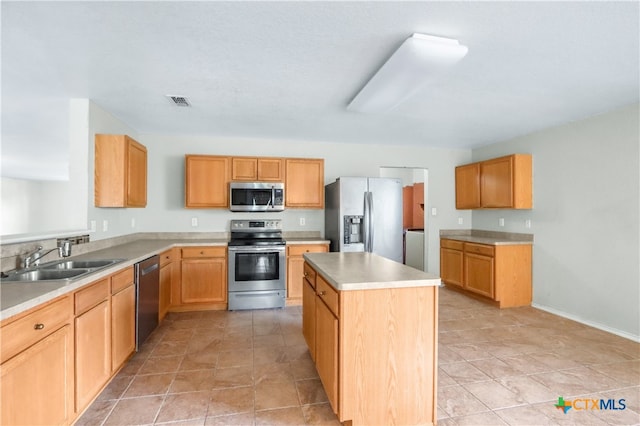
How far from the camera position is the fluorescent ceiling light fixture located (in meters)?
1.90

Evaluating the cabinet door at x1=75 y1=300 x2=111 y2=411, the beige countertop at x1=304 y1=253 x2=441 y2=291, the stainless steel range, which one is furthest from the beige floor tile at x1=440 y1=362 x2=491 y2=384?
the cabinet door at x1=75 y1=300 x2=111 y2=411

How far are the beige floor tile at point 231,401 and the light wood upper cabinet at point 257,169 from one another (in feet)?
8.90

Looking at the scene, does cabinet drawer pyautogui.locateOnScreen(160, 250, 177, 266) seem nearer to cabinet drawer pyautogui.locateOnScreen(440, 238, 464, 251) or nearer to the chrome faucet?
the chrome faucet

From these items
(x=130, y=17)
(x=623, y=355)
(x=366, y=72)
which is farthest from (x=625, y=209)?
(x=130, y=17)

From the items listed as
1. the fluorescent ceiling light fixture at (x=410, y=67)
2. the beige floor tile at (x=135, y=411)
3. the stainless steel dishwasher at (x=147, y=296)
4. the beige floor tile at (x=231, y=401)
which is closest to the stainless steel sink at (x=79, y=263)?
the stainless steel dishwasher at (x=147, y=296)

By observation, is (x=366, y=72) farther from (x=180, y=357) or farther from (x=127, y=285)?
(x=180, y=357)

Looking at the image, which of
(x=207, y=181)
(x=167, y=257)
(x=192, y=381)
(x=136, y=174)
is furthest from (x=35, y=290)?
(x=207, y=181)

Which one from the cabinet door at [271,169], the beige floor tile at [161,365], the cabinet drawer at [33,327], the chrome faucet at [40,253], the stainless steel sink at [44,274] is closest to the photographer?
the cabinet drawer at [33,327]

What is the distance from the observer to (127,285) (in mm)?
2494

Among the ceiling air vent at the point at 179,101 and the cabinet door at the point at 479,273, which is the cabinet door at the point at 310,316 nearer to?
the ceiling air vent at the point at 179,101

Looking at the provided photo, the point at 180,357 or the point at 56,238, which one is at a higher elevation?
the point at 56,238

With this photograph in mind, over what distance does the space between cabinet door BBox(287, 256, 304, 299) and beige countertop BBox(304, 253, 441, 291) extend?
1670 millimetres

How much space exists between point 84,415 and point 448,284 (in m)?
4.78

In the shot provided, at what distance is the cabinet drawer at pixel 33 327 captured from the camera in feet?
4.23
